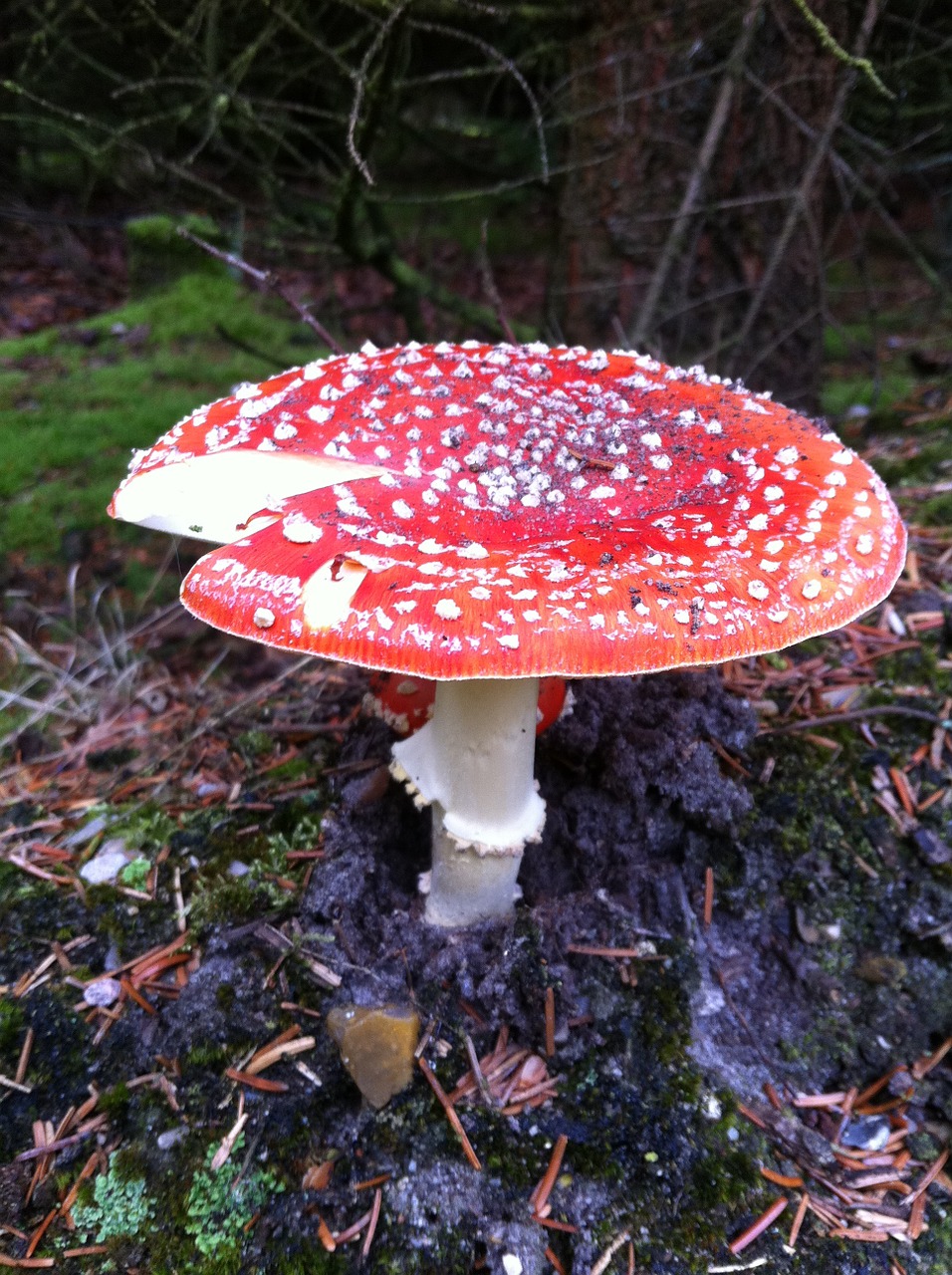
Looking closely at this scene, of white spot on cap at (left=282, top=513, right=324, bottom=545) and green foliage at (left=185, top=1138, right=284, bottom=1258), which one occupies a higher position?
white spot on cap at (left=282, top=513, right=324, bottom=545)

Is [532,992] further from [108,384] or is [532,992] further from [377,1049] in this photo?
[108,384]

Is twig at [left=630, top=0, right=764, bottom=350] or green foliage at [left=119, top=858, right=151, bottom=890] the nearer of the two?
green foliage at [left=119, top=858, right=151, bottom=890]

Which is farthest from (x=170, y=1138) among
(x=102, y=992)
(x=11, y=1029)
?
(x=11, y=1029)

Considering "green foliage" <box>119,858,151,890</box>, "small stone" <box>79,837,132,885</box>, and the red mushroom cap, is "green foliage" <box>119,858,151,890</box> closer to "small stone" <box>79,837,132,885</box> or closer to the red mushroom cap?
"small stone" <box>79,837,132,885</box>

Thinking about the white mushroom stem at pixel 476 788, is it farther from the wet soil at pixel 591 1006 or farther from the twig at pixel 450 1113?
the twig at pixel 450 1113

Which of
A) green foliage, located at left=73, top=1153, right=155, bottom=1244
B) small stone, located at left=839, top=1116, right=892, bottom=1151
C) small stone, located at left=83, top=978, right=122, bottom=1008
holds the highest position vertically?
small stone, located at left=83, top=978, right=122, bottom=1008

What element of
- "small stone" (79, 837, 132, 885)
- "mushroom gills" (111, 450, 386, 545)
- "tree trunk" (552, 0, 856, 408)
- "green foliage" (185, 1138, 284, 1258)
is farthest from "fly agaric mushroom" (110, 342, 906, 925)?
"tree trunk" (552, 0, 856, 408)

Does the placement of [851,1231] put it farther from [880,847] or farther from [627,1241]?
[880,847]
